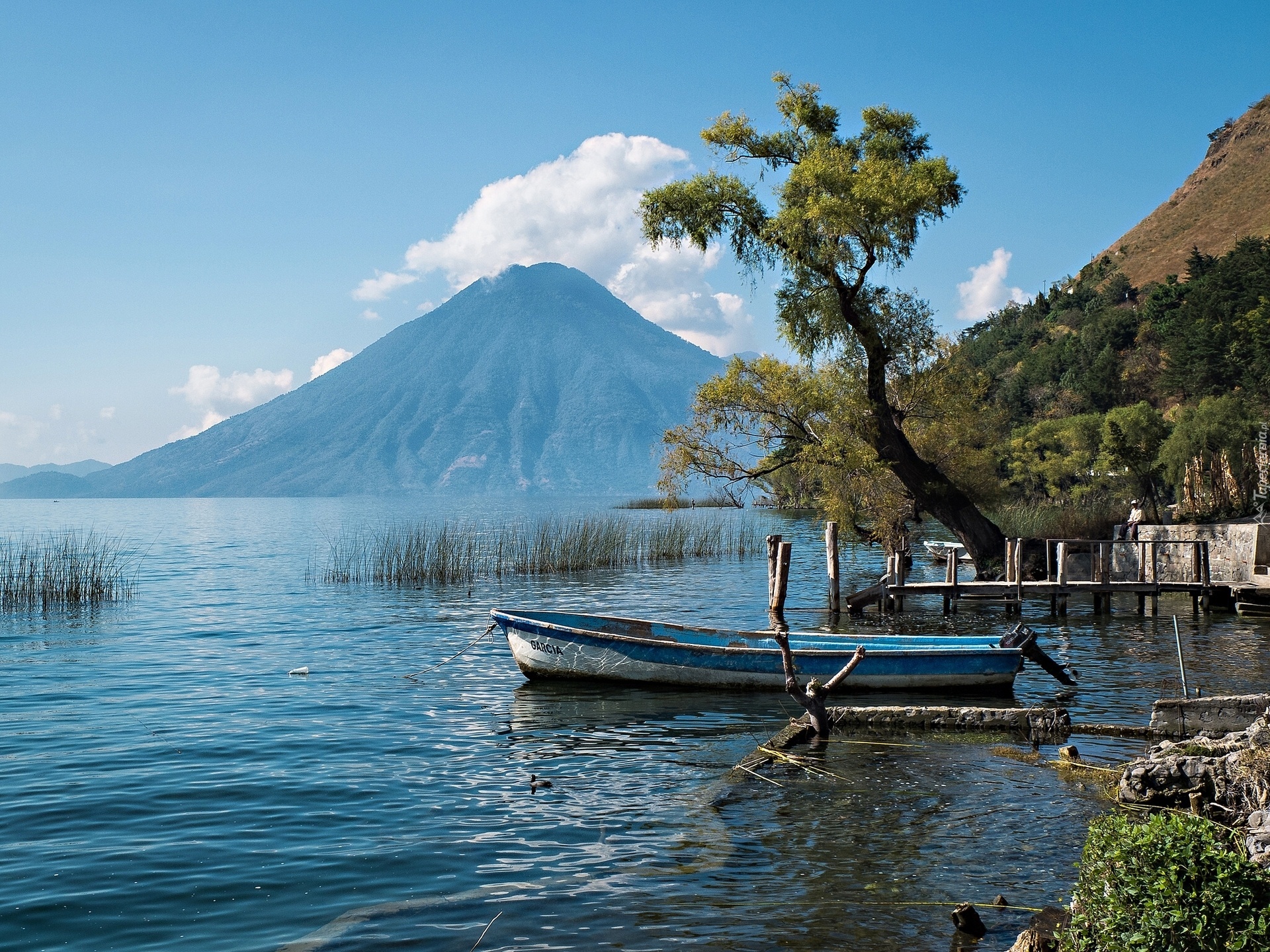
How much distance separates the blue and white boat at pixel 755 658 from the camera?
1602 cm

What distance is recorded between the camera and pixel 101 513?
127 meters

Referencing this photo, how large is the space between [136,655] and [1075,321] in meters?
80.7

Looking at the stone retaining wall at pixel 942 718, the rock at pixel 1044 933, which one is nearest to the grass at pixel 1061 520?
the stone retaining wall at pixel 942 718

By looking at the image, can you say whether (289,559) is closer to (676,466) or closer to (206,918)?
(676,466)

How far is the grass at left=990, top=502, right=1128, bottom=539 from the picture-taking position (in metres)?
35.9

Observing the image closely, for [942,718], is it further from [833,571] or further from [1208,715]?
[833,571]

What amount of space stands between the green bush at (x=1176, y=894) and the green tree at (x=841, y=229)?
2340cm

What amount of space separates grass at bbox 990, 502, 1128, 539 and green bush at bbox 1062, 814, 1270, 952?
99.6ft

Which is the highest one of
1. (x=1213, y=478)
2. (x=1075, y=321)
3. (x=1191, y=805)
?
(x=1075, y=321)

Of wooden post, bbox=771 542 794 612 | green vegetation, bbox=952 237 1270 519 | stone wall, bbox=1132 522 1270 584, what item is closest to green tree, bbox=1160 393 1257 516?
green vegetation, bbox=952 237 1270 519

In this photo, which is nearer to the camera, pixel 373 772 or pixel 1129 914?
pixel 1129 914

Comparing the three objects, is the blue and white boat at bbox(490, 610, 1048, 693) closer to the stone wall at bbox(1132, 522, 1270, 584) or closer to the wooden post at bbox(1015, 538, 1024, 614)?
the wooden post at bbox(1015, 538, 1024, 614)

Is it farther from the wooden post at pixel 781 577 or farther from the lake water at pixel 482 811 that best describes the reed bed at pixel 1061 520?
the wooden post at pixel 781 577

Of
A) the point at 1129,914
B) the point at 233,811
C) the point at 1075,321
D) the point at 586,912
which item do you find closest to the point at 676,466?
the point at 233,811
